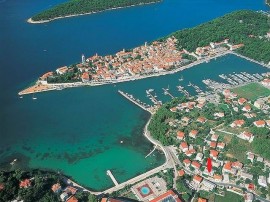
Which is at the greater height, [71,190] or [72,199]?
[72,199]

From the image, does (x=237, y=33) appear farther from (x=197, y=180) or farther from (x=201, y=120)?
(x=197, y=180)

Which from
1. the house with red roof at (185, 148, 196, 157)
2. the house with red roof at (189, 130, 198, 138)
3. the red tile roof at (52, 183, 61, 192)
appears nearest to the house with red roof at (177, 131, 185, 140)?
the house with red roof at (189, 130, 198, 138)

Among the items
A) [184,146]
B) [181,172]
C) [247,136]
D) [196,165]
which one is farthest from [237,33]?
[181,172]

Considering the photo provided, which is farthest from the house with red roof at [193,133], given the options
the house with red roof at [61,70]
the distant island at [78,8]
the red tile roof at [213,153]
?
the distant island at [78,8]

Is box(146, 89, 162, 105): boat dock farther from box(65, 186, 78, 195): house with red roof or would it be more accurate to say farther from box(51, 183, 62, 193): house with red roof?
box(51, 183, 62, 193): house with red roof

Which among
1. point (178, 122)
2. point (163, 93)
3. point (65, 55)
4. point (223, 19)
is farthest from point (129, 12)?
point (178, 122)

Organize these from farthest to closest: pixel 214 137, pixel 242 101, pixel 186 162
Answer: pixel 242 101 < pixel 214 137 < pixel 186 162
